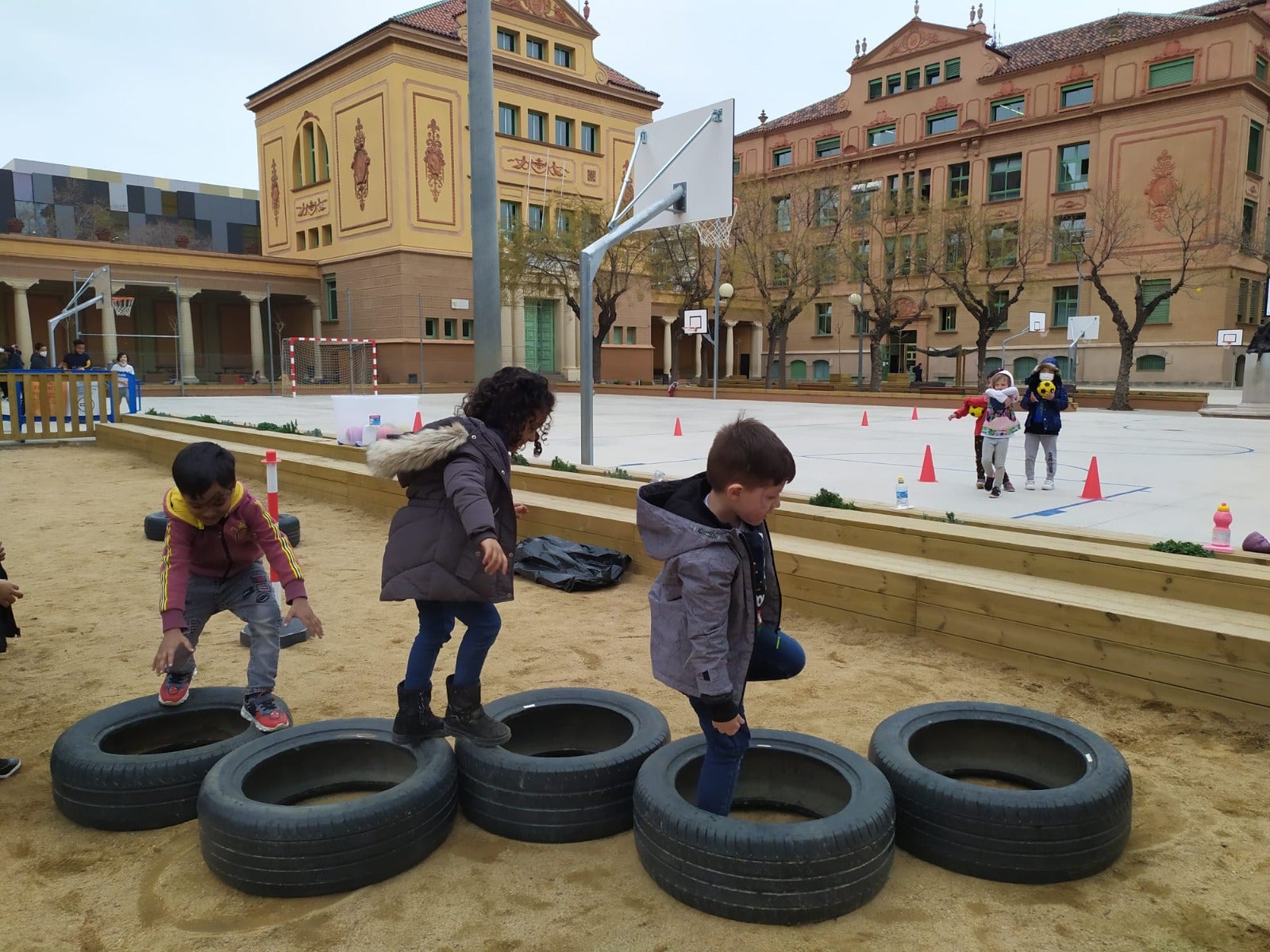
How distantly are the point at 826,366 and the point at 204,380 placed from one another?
32.4 metres

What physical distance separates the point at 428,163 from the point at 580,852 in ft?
126

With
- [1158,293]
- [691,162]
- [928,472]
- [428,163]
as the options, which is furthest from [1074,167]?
[928,472]

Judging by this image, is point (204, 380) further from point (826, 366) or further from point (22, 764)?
point (22, 764)

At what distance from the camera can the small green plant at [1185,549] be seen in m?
4.88

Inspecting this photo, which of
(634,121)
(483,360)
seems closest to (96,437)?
(483,360)

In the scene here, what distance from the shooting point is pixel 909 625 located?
201 inches

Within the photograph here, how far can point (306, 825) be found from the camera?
2.63 m

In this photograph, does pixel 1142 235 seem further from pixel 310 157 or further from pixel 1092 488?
pixel 310 157

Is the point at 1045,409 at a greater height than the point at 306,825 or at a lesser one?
greater

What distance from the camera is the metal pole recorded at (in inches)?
326

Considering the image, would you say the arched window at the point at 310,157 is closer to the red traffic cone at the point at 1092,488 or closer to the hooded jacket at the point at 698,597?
the red traffic cone at the point at 1092,488

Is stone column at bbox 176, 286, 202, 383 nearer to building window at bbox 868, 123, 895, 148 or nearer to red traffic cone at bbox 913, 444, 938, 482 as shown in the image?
red traffic cone at bbox 913, 444, 938, 482

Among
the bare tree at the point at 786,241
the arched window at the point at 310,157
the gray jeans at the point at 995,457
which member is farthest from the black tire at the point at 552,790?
the arched window at the point at 310,157

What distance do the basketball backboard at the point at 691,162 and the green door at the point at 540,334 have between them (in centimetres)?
3081
